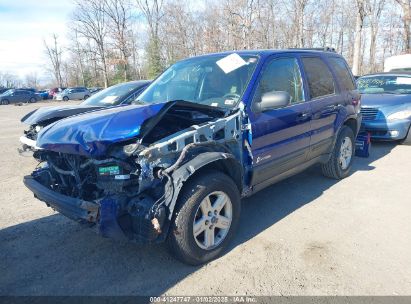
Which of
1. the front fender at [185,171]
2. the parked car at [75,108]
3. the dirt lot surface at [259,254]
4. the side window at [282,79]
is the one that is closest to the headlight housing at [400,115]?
the dirt lot surface at [259,254]

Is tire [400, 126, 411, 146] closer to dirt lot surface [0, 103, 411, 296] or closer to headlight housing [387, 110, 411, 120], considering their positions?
headlight housing [387, 110, 411, 120]

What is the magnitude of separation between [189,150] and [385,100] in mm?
7112

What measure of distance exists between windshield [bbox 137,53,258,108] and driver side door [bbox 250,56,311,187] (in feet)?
0.75

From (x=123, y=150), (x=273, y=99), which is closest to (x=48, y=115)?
(x=123, y=150)

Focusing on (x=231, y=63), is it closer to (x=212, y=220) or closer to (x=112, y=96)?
(x=212, y=220)

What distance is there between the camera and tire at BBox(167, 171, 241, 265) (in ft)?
9.96

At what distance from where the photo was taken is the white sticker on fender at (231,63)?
4.00 metres

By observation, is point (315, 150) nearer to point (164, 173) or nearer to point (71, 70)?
point (164, 173)

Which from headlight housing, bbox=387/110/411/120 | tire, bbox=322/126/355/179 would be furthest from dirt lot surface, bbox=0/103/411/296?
headlight housing, bbox=387/110/411/120

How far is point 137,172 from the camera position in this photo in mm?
2928

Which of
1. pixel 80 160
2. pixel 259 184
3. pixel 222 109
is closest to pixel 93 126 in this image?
pixel 80 160

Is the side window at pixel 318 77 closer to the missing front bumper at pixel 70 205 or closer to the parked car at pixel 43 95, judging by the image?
the missing front bumper at pixel 70 205

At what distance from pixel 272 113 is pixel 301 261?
1592 millimetres

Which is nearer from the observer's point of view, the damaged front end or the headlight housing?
the damaged front end
